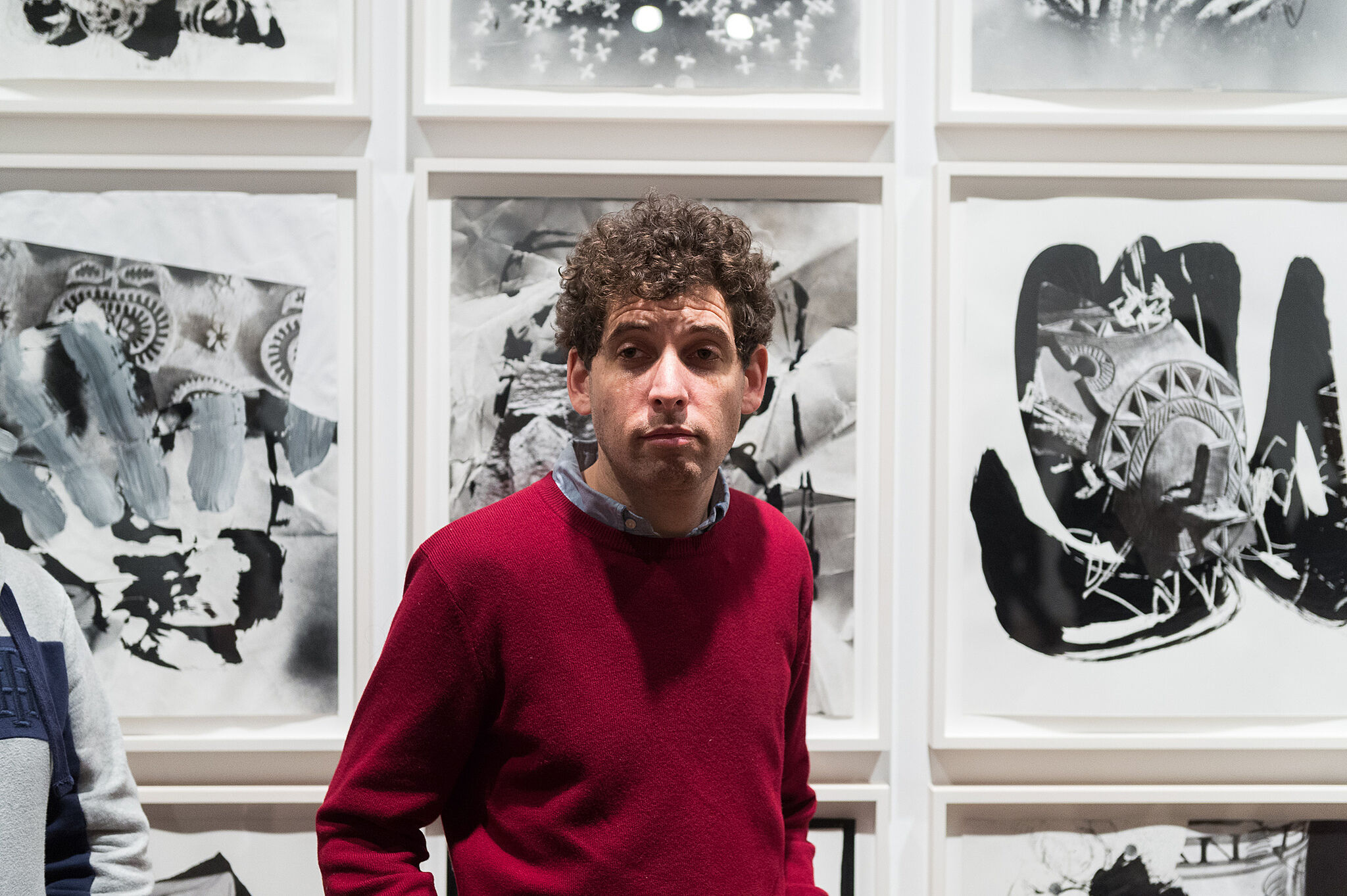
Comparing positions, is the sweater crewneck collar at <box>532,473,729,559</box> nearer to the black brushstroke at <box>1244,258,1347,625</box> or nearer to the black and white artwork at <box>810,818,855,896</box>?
the black and white artwork at <box>810,818,855,896</box>

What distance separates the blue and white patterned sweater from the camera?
2.87ft

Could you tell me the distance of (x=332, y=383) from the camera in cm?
124

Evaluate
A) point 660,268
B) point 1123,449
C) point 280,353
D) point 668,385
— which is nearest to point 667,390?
point 668,385

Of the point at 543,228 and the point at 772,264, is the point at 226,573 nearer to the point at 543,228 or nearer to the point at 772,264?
the point at 543,228

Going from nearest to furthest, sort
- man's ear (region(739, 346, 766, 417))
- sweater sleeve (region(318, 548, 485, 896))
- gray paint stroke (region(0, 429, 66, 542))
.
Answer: sweater sleeve (region(318, 548, 485, 896)), man's ear (region(739, 346, 766, 417)), gray paint stroke (region(0, 429, 66, 542))

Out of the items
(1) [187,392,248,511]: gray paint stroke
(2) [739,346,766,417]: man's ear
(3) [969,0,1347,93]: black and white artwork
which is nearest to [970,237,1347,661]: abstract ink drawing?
(3) [969,0,1347,93]: black and white artwork

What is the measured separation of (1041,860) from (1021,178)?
99cm

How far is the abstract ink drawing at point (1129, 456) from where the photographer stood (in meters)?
1.28

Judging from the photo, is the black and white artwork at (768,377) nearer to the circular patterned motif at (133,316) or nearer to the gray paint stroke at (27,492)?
the circular patterned motif at (133,316)

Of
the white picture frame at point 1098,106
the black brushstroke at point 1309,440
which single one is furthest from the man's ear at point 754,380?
the black brushstroke at point 1309,440

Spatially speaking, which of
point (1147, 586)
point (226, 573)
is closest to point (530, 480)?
point (226, 573)

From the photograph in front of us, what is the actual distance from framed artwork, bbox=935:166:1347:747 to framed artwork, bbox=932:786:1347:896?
0.38ft

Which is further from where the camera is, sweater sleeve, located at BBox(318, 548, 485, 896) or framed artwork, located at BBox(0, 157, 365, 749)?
framed artwork, located at BBox(0, 157, 365, 749)

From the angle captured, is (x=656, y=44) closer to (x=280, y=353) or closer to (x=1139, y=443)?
(x=280, y=353)
